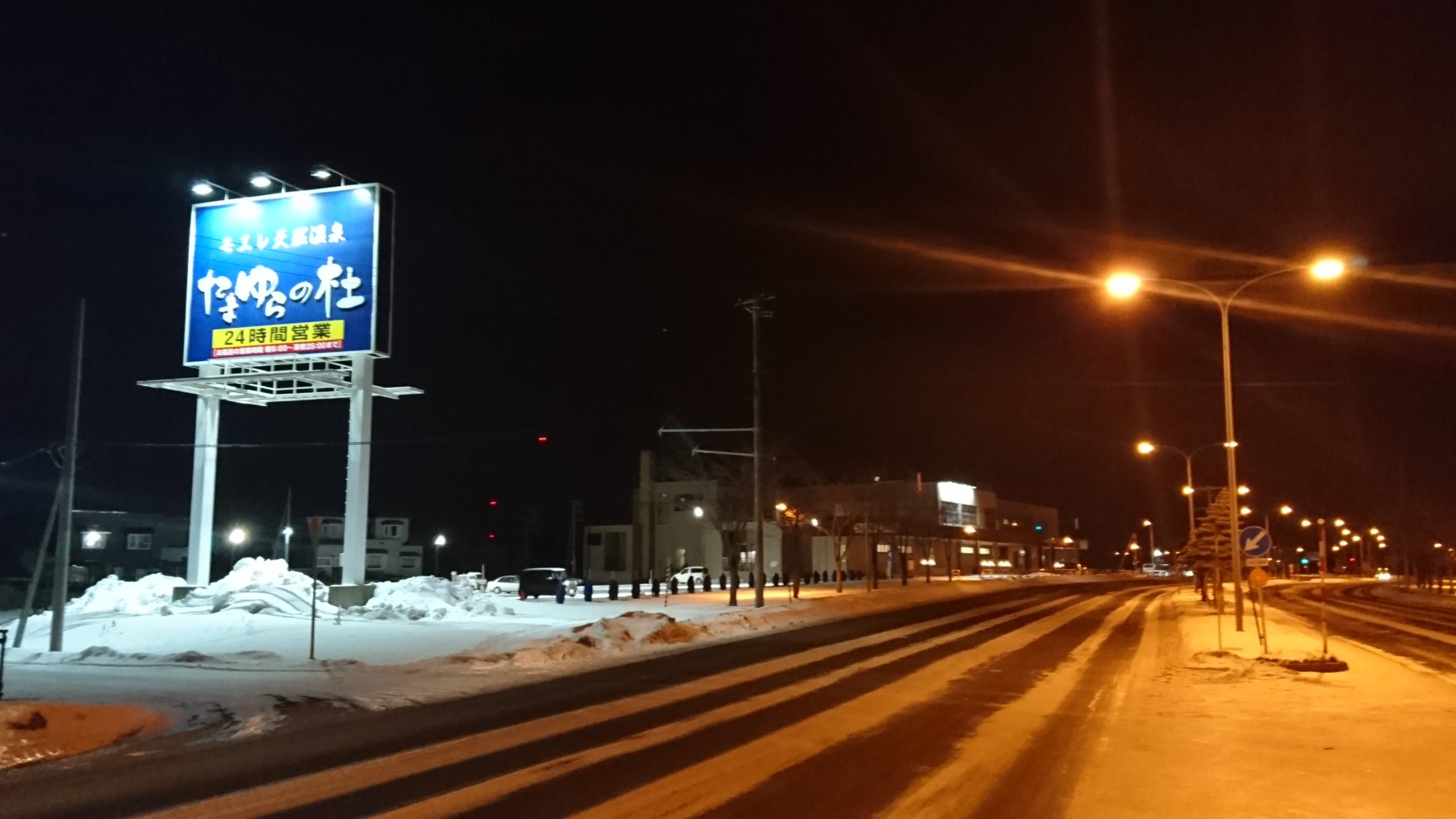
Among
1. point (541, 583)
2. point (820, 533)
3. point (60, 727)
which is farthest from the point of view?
point (820, 533)

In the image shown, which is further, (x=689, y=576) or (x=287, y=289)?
(x=689, y=576)

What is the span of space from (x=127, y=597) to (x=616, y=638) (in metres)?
17.2

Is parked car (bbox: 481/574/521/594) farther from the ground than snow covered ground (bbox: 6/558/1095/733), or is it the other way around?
snow covered ground (bbox: 6/558/1095/733)

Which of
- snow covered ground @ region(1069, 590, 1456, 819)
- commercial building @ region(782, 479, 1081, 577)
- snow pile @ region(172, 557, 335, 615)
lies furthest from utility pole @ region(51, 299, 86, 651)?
commercial building @ region(782, 479, 1081, 577)

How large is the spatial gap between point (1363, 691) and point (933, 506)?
7872 centimetres

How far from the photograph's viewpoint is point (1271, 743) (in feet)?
34.7

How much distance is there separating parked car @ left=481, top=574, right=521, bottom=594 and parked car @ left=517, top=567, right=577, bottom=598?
22.4 inches

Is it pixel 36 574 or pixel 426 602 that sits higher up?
pixel 36 574

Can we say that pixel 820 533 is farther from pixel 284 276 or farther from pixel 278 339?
pixel 284 276

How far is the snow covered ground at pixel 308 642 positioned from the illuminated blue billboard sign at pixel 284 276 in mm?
7105

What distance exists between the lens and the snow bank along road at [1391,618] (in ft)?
74.3

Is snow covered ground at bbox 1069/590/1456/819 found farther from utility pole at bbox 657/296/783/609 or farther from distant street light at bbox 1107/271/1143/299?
utility pole at bbox 657/296/783/609

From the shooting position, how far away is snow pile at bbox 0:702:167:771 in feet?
34.3

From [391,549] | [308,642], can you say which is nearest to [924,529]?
[391,549]
